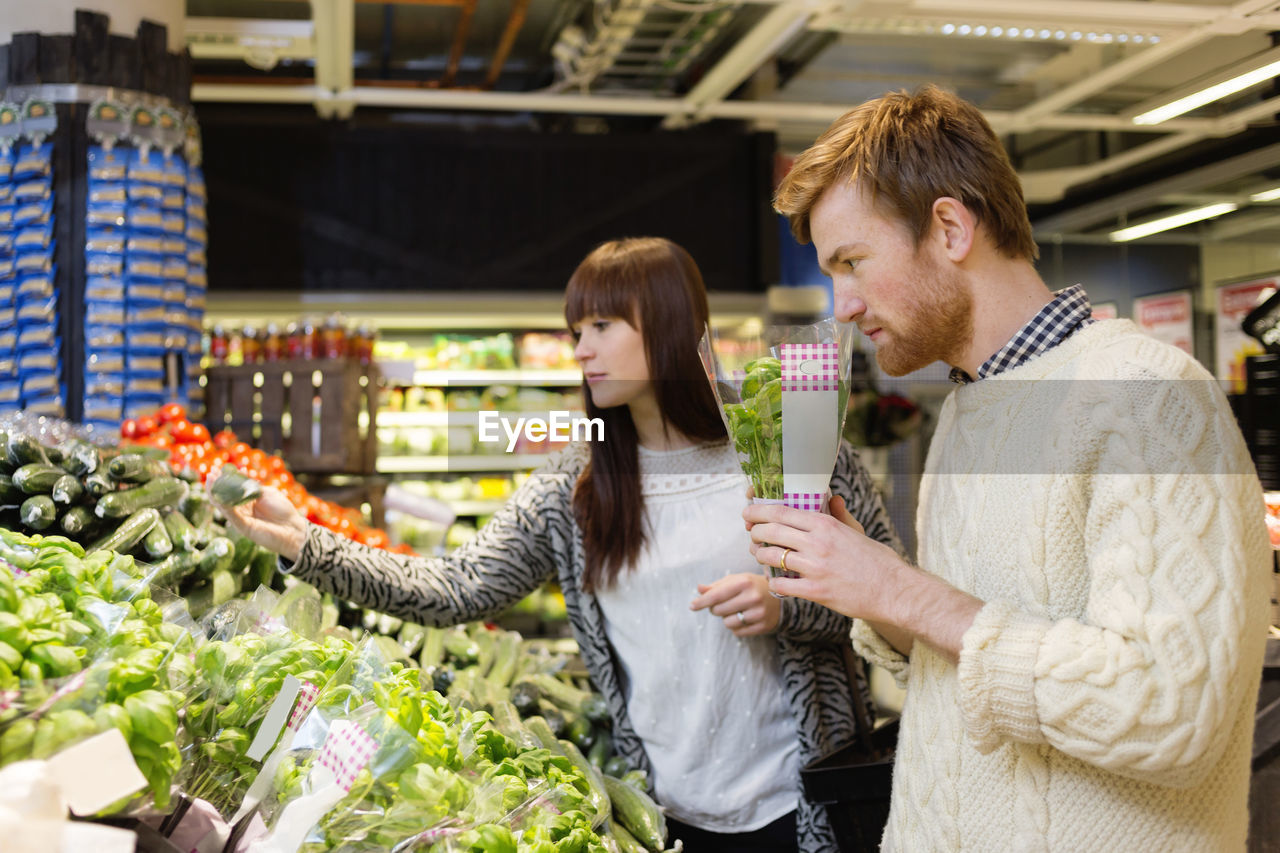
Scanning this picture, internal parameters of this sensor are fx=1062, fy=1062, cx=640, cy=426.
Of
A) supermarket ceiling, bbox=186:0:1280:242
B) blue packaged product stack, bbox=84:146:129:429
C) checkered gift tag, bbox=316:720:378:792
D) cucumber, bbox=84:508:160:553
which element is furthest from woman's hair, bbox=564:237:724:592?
supermarket ceiling, bbox=186:0:1280:242

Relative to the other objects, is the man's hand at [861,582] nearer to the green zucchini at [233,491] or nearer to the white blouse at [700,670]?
the white blouse at [700,670]

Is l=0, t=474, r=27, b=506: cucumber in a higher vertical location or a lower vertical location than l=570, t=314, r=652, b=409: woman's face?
lower

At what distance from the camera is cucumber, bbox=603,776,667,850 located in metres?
1.69

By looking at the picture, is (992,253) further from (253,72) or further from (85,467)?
(253,72)

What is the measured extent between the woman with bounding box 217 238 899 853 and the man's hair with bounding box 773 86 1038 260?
68 cm

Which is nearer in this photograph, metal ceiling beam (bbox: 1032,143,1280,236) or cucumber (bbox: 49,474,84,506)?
cucumber (bbox: 49,474,84,506)

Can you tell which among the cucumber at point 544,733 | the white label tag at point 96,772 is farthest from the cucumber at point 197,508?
the white label tag at point 96,772

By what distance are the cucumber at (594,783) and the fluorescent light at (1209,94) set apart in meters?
2.62

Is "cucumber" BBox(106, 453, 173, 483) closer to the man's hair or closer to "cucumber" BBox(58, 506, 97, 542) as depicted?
"cucumber" BBox(58, 506, 97, 542)

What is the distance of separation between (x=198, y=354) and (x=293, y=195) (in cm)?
258

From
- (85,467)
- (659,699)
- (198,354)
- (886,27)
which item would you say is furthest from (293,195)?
(659,699)

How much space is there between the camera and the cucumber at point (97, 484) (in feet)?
6.07

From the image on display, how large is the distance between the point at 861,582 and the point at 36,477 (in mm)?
1374

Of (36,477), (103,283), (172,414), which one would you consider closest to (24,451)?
(36,477)
